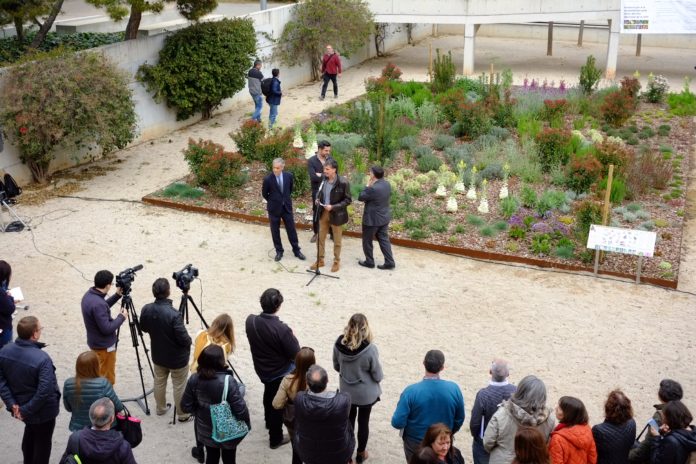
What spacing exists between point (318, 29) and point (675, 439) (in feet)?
57.4

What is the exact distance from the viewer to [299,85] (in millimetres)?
21812

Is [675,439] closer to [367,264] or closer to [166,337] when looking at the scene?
[166,337]

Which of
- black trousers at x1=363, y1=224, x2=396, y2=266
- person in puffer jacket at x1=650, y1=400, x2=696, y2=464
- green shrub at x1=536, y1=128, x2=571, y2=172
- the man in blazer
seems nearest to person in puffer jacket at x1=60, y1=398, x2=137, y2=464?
person in puffer jacket at x1=650, y1=400, x2=696, y2=464

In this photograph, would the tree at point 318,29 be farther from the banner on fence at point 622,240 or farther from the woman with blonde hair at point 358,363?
the woman with blonde hair at point 358,363

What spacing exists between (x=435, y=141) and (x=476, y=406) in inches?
402

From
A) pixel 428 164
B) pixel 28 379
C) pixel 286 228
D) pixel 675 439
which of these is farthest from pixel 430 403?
pixel 428 164

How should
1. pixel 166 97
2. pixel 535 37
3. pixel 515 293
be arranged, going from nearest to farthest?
pixel 515 293 < pixel 166 97 < pixel 535 37

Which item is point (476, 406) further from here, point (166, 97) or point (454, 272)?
point (166, 97)

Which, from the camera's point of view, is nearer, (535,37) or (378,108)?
(378,108)

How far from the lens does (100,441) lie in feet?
16.7

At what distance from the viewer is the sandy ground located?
310 inches

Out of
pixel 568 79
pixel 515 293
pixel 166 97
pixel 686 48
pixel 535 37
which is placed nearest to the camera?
pixel 515 293

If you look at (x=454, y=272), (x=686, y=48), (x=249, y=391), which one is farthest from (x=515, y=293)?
(x=686, y=48)

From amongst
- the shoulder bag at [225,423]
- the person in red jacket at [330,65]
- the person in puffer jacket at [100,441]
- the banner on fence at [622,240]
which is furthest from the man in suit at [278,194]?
the person in red jacket at [330,65]
